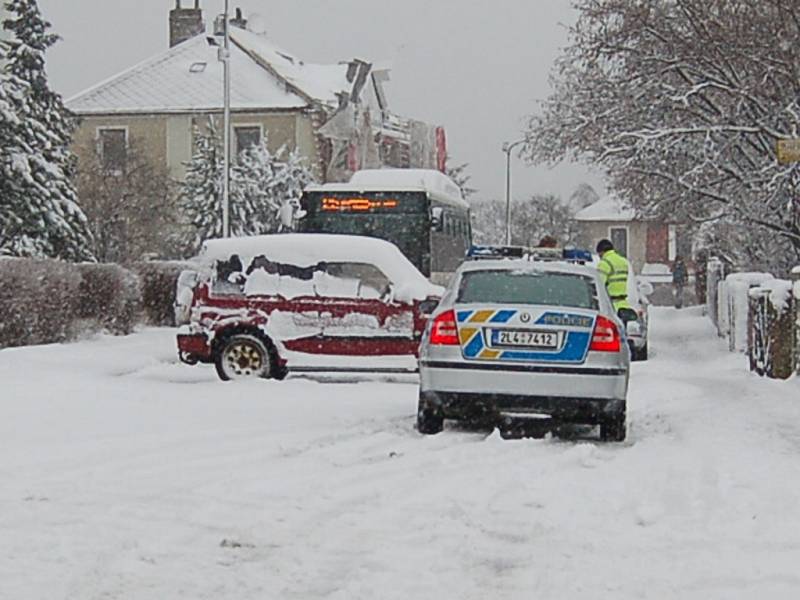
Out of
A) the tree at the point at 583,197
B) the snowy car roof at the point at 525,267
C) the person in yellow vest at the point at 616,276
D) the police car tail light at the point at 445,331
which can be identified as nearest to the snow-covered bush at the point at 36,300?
the person in yellow vest at the point at 616,276

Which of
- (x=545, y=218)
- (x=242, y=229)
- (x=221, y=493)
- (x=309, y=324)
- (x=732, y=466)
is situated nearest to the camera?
(x=221, y=493)

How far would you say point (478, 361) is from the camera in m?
11.8

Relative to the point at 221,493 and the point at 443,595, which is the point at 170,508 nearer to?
the point at 221,493

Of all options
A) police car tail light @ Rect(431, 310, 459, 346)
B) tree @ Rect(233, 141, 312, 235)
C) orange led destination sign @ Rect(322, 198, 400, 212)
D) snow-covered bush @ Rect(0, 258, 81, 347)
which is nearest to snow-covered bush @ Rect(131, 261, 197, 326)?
orange led destination sign @ Rect(322, 198, 400, 212)

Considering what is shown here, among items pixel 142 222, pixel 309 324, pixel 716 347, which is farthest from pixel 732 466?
pixel 142 222

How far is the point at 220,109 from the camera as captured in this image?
5866 cm

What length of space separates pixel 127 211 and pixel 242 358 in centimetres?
2795

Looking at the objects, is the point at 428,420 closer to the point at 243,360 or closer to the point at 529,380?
the point at 529,380

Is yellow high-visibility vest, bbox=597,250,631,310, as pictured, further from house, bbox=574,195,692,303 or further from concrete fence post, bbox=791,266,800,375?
house, bbox=574,195,692,303

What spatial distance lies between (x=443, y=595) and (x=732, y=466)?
14.6ft

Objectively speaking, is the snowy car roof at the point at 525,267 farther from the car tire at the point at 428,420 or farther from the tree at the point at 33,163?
the tree at the point at 33,163

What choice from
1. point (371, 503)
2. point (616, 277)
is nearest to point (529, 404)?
point (371, 503)

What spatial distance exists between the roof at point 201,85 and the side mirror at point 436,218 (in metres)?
33.2

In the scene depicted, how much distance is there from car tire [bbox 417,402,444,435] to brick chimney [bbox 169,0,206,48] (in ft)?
191
